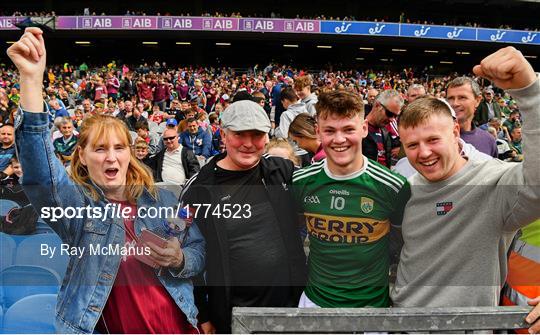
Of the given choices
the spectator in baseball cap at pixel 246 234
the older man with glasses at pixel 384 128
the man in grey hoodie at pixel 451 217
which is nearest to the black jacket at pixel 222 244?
the spectator in baseball cap at pixel 246 234

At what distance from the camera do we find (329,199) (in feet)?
7.34

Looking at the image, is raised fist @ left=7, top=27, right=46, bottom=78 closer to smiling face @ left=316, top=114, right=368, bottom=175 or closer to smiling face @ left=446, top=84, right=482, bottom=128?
smiling face @ left=316, top=114, right=368, bottom=175

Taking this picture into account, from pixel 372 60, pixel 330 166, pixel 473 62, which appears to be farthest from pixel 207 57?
pixel 330 166

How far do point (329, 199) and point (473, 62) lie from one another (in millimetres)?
41309

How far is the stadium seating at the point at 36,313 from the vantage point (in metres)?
2.16

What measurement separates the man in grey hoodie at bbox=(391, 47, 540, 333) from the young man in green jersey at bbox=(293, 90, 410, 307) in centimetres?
10

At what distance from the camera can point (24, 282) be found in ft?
7.22

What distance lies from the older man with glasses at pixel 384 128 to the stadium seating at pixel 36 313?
3050 mm

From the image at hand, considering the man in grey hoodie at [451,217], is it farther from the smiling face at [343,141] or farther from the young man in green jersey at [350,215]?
the smiling face at [343,141]

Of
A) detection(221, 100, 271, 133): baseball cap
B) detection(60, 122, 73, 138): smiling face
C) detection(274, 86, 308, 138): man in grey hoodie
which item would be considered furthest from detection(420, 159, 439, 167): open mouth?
detection(60, 122, 73, 138): smiling face

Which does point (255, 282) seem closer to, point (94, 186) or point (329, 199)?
point (329, 199)

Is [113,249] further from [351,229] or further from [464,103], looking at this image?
[464,103]

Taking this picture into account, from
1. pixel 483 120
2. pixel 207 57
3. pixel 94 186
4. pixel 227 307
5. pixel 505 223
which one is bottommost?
pixel 227 307

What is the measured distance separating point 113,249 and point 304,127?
8.40 ft
